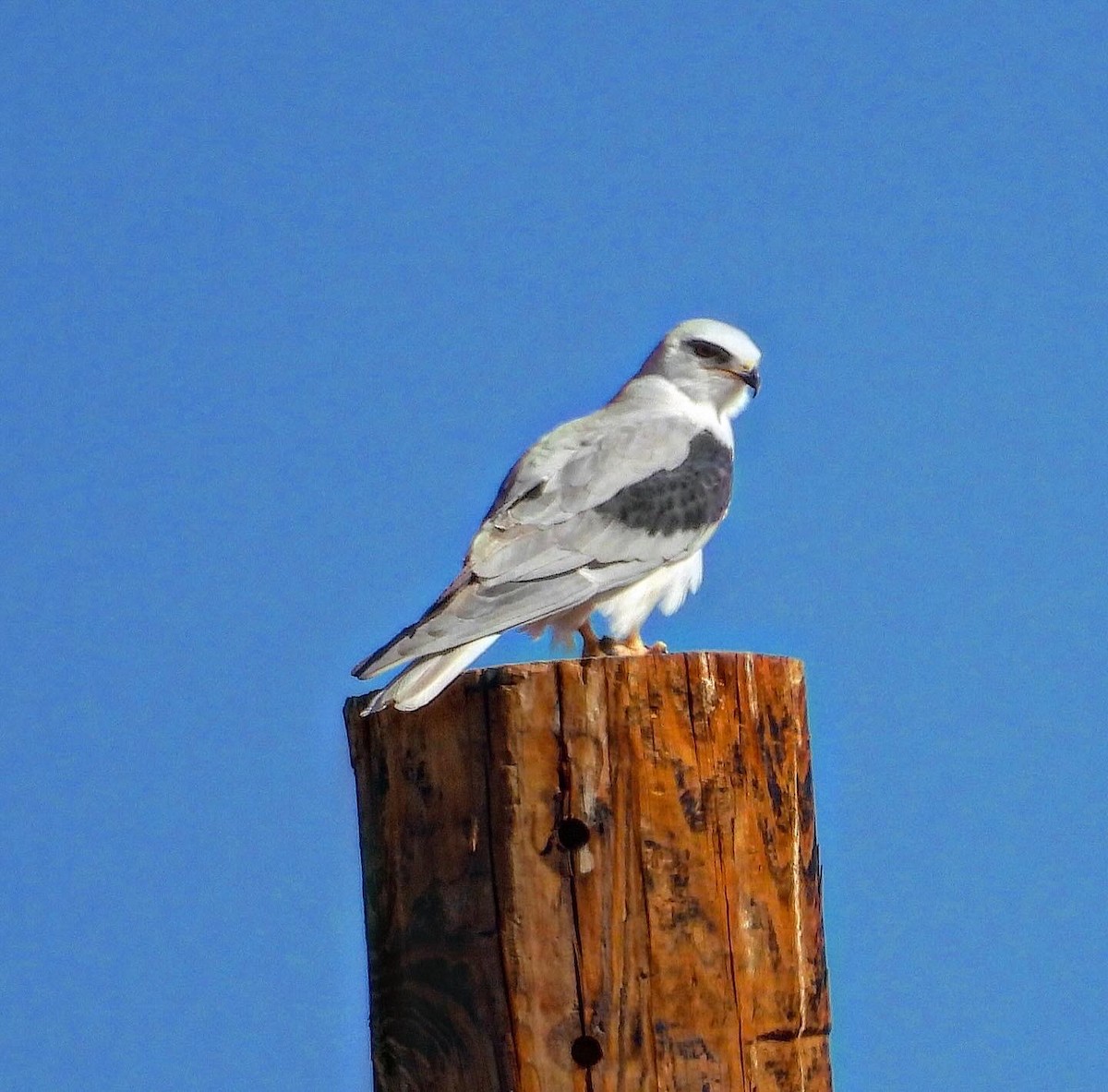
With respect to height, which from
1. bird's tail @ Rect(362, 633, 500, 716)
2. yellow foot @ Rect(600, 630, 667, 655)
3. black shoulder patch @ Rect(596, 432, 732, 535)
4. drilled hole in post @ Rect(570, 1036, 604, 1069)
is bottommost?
drilled hole in post @ Rect(570, 1036, 604, 1069)

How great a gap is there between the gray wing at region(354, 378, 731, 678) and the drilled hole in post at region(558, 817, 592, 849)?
5.90 feet

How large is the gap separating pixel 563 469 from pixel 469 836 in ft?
10.3

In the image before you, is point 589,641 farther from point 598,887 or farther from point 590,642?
point 598,887

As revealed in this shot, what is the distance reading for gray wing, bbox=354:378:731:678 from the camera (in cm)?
655

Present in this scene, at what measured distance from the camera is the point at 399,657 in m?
5.36

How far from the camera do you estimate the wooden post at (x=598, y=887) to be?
13.7 feet

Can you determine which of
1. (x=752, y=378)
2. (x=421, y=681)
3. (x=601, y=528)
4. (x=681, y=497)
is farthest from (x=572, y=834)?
(x=752, y=378)

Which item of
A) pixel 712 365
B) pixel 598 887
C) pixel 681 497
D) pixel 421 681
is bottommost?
pixel 598 887

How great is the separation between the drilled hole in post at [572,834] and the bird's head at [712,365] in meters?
4.54

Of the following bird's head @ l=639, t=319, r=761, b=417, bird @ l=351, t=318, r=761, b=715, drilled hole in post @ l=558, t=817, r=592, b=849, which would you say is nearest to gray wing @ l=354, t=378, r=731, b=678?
bird @ l=351, t=318, r=761, b=715

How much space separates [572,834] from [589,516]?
2981 mm

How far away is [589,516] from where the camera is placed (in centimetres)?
713

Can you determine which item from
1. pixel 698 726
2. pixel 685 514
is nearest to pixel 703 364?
pixel 685 514

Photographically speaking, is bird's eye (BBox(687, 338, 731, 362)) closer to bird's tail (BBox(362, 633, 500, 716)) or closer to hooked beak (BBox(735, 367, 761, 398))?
hooked beak (BBox(735, 367, 761, 398))
